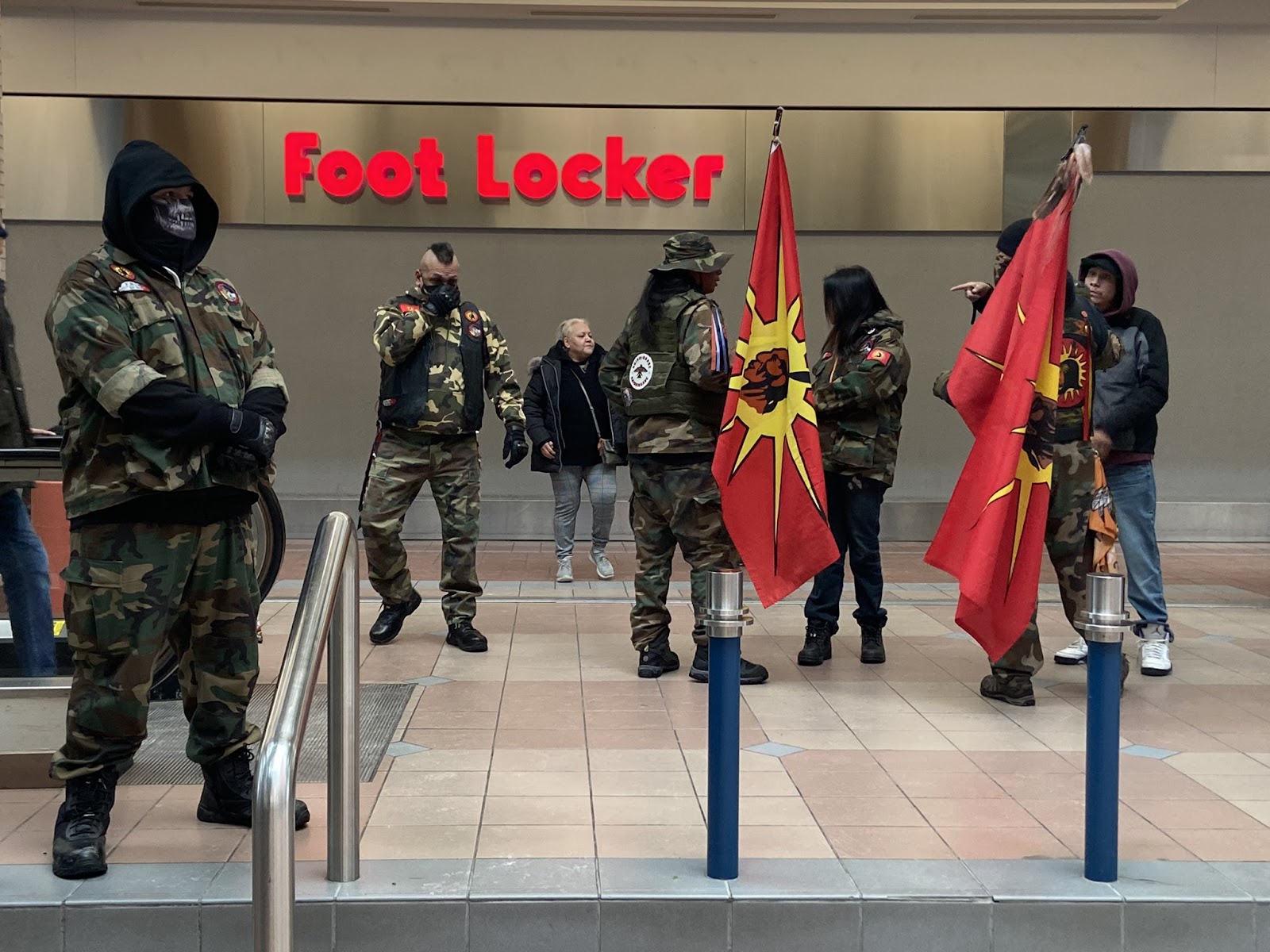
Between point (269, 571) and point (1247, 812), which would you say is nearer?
point (1247, 812)

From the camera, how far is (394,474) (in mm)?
7090

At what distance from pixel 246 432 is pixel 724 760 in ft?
5.50

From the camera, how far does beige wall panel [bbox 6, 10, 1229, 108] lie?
38.5 ft

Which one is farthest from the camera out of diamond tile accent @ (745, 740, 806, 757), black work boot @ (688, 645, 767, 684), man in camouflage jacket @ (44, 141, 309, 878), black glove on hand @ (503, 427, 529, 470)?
black glove on hand @ (503, 427, 529, 470)

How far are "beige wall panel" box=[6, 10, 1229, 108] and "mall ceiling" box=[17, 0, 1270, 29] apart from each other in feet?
0.33

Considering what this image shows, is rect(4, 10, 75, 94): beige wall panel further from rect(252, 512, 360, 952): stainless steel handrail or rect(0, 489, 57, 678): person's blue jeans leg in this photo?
rect(252, 512, 360, 952): stainless steel handrail

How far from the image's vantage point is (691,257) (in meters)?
6.28

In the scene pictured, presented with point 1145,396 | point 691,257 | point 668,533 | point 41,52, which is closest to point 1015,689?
point 1145,396

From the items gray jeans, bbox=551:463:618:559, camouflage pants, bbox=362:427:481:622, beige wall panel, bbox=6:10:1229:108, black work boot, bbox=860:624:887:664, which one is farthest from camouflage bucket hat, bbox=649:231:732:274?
beige wall panel, bbox=6:10:1229:108

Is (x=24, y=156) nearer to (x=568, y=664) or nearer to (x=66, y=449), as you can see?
(x=568, y=664)

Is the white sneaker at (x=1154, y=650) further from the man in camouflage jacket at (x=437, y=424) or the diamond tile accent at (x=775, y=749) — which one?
the man in camouflage jacket at (x=437, y=424)

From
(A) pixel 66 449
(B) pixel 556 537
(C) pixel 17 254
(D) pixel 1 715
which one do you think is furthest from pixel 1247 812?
(C) pixel 17 254

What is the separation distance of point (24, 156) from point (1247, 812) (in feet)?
36.3

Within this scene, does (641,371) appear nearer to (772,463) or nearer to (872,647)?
(772,463)
